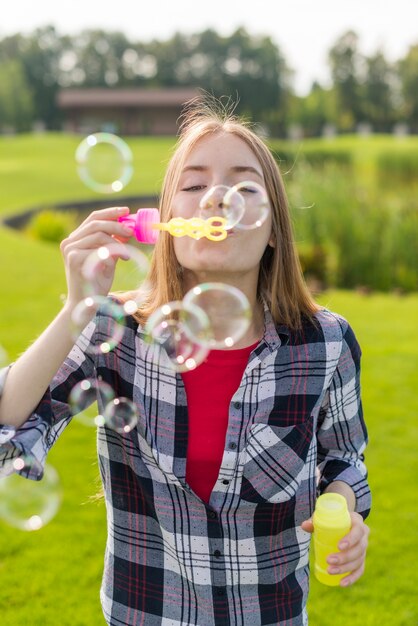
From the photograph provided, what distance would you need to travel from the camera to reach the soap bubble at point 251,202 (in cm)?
157

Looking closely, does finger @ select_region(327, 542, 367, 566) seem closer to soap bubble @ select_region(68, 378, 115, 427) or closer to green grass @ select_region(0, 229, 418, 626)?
soap bubble @ select_region(68, 378, 115, 427)

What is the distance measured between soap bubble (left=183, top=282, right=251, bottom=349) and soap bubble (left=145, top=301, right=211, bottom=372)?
13 mm

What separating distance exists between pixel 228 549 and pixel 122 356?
1.58ft

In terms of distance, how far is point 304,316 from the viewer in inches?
67.8

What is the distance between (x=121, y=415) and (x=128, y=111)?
51.1 meters

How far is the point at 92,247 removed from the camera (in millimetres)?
1403

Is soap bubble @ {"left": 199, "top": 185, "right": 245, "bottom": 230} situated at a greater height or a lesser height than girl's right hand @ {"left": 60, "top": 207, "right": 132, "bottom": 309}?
greater

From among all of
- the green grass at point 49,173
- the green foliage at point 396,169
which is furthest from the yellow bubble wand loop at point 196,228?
the green foliage at point 396,169

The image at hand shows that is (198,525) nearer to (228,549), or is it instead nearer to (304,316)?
(228,549)

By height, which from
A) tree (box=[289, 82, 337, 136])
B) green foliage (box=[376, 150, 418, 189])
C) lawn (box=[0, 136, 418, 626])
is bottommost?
green foliage (box=[376, 150, 418, 189])

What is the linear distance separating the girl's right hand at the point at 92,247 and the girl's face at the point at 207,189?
0.18m

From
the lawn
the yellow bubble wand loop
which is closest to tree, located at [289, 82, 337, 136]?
the lawn

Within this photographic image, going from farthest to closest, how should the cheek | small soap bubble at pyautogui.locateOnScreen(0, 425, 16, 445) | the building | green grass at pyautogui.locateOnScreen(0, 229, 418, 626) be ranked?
the building < green grass at pyautogui.locateOnScreen(0, 229, 418, 626) < the cheek < small soap bubble at pyautogui.locateOnScreen(0, 425, 16, 445)

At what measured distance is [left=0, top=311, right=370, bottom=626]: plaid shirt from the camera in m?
1.53
